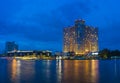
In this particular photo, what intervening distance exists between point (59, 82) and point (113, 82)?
23.9ft

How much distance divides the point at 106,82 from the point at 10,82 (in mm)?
12539

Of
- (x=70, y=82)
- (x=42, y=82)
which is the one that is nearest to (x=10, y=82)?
(x=42, y=82)

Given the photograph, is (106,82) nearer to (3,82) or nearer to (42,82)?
(42,82)

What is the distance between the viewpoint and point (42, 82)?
4162cm

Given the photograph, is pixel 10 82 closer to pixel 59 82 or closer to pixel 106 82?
pixel 59 82

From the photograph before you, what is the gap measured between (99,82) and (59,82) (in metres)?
5.31

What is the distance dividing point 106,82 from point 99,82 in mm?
1057

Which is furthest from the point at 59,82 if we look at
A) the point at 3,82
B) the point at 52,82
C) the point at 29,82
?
the point at 3,82

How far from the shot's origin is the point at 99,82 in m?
42.1

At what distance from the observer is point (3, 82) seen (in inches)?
1604

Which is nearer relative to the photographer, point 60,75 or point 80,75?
point 80,75

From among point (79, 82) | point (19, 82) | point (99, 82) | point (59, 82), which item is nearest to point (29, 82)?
point (19, 82)

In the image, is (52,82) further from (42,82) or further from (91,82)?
(91,82)

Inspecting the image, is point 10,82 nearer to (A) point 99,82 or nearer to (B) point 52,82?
(B) point 52,82
